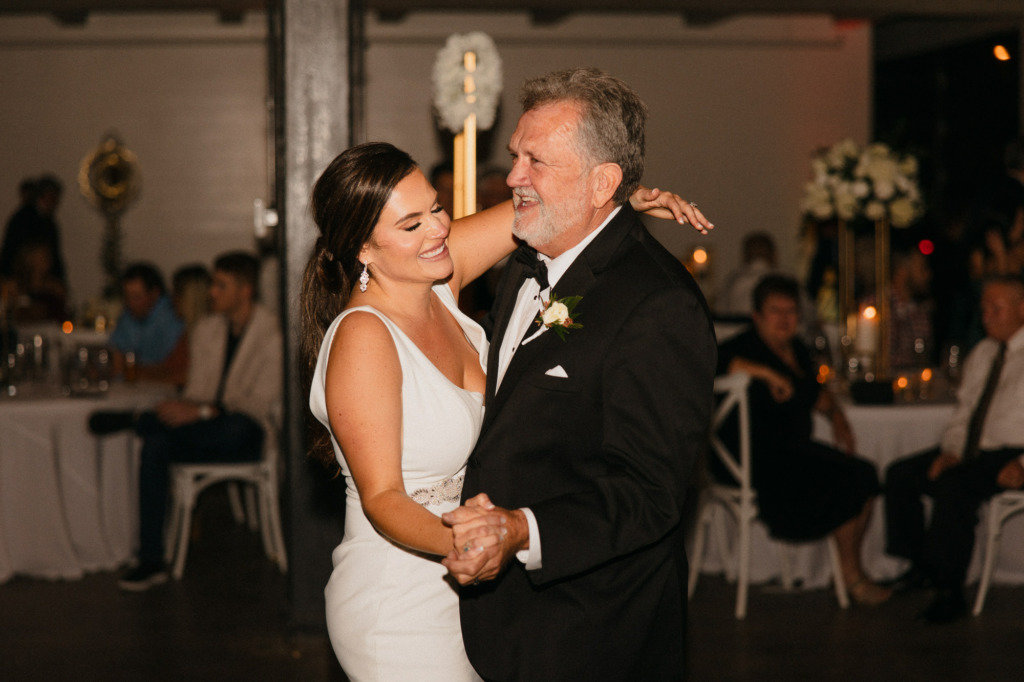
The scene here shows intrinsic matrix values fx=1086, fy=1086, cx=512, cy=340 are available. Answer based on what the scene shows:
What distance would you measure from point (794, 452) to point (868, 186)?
5.17 feet

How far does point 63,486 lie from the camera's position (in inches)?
202

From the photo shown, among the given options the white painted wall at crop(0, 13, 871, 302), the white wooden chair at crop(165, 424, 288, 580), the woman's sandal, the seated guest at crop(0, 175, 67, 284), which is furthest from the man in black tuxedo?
the white painted wall at crop(0, 13, 871, 302)

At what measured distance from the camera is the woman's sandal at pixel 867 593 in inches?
186

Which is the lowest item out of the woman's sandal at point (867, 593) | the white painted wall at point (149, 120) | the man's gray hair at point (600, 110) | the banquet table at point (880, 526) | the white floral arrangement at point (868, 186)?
the woman's sandal at point (867, 593)

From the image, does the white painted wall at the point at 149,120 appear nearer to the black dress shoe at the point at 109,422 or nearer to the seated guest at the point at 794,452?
the black dress shoe at the point at 109,422

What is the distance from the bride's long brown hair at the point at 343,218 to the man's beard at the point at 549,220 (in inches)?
9.1

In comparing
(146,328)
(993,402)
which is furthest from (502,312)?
(146,328)

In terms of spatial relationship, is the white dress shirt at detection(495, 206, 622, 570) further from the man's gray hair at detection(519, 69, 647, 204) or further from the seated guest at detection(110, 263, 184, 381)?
the seated guest at detection(110, 263, 184, 381)

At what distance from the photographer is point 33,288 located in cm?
883

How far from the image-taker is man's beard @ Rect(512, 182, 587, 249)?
196 centimetres

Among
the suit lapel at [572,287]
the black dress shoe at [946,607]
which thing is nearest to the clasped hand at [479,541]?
the suit lapel at [572,287]

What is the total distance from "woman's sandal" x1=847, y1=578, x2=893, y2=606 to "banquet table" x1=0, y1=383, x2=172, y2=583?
339 centimetres

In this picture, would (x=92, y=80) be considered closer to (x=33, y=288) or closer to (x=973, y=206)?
(x=33, y=288)

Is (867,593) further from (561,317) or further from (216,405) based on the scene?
(561,317)
